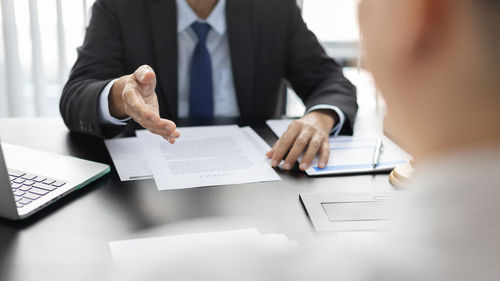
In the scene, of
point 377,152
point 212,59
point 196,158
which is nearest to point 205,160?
point 196,158

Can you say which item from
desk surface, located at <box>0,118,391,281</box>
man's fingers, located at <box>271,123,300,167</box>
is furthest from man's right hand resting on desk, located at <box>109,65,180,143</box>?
man's fingers, located at <box>271,123,300,167</box>

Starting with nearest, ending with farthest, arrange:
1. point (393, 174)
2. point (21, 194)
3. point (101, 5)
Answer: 1. point (21, 194)
2. point (393, 174)
3. point (101, 5)

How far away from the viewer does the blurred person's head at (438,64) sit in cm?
33

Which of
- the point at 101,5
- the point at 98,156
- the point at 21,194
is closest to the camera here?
the point at 21,194

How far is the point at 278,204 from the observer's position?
0.86 meters

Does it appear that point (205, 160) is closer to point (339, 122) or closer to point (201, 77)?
point (339, 122)

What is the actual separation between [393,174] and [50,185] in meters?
0.67

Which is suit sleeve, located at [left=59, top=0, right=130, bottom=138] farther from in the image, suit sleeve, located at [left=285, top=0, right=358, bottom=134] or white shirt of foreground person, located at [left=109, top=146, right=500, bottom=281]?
white shirt of foreground person, located at [left=109, top=146, right=500, bottom=281]

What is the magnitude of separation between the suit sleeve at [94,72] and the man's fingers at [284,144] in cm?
42

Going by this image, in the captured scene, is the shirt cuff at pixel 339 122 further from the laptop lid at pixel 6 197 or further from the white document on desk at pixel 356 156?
the laptop lid at pixel 6 197

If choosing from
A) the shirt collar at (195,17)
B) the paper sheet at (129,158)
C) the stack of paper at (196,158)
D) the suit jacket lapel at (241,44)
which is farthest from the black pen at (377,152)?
the shirt collar at (195,17)

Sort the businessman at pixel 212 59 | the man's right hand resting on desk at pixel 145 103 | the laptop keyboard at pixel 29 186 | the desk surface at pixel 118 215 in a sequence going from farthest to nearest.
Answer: the businessman at pixel 212 59, the man's right hand resting on desk at pixel 145 103, the laptop keyboard at pixel 29 186, the desk surface at pixel 118 215

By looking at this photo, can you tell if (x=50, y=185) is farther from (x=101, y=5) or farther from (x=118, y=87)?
(x=101, y=5)

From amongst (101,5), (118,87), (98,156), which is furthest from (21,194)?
(101,5)
